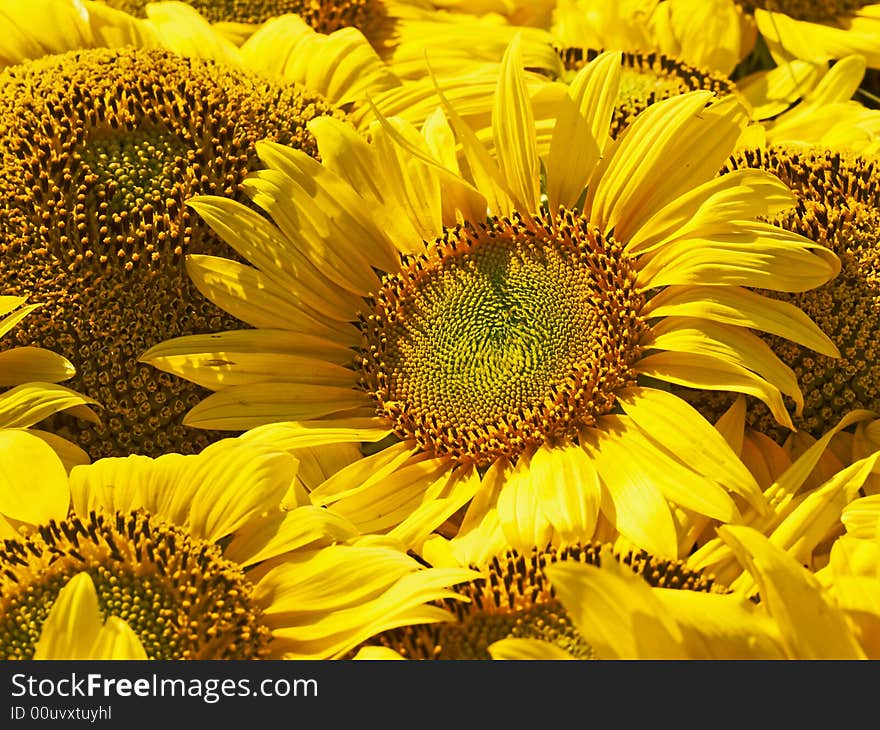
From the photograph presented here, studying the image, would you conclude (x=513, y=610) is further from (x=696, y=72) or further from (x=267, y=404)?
(x=696, y=72)

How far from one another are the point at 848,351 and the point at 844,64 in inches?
18.3

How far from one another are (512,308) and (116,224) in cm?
42

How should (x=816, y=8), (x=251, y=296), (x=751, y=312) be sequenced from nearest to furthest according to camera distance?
(x=751, y=312) < (x=251, y=296) < (x=816, y=8)

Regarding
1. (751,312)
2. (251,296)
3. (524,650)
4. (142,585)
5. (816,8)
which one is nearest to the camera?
(524,650)

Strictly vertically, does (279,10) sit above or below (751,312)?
above

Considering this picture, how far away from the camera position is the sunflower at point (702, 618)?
41.2 inches

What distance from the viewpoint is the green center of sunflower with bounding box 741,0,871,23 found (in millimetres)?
1809

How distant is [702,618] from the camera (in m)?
1.07

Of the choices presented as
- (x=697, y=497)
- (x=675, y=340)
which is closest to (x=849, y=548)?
(x=697, y=497)

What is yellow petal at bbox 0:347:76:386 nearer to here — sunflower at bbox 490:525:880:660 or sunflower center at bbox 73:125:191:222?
sunflower center at bbox 73:125:191:222

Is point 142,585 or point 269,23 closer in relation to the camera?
point 142,585

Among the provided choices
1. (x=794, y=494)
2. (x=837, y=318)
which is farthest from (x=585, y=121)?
(x=794, y=494)

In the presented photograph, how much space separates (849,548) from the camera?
1.19 meters
